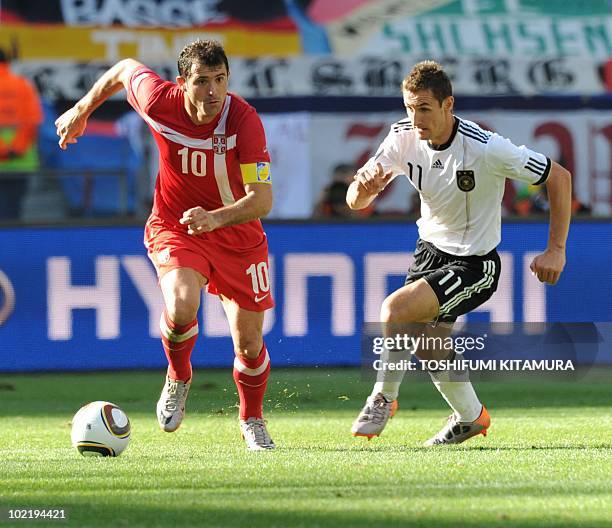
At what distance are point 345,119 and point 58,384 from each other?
811 cm

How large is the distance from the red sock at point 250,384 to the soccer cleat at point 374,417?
67 centimetres

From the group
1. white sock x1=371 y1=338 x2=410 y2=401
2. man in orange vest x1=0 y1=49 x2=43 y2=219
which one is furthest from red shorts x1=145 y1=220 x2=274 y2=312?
man in orange vest x1=0 y1=49 x2=43 y2=219

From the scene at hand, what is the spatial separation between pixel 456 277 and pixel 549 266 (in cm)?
56

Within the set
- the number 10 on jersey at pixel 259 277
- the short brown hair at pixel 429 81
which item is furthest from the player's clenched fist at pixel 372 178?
the number 10 on jersey at pixel 259 277

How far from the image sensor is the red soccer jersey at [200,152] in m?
7.60

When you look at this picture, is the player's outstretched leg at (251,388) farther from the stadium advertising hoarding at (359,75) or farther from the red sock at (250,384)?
the stadium advertising hoarding at (359,75)

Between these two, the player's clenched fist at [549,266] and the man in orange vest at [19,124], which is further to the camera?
the man in orange vest at [19,124]

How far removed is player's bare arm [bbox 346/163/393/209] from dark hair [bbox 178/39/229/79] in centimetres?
95

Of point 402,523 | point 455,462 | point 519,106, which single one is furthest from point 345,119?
point 402,523

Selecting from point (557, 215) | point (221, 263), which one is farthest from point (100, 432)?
point (557, 215)

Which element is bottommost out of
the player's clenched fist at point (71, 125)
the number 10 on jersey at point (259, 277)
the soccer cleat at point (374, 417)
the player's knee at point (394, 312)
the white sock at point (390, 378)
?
the soccer cleat at point (374, 417)

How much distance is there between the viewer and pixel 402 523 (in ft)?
17.0

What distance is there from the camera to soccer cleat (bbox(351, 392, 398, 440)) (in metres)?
7.49

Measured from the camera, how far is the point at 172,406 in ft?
25.3
